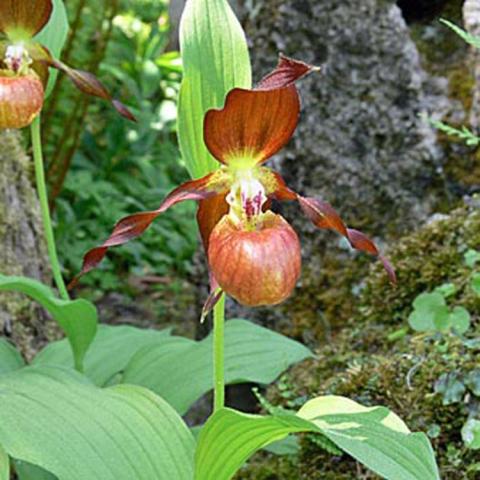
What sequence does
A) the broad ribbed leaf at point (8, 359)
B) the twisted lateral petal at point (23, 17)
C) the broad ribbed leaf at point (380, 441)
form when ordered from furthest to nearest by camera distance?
1. the broad ribbed leaf at point (8, 359)
2. the twisted lateral petal at point (23, 17)
3. the broad ribbed leaf at point (380, 441)

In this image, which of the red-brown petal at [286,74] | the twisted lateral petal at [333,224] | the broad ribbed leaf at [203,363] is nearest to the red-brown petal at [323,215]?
the twisted lateral petal at [333,224]

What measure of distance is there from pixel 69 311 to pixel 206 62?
0.66m

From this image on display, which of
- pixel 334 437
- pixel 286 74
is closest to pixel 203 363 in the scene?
pixel 334 437

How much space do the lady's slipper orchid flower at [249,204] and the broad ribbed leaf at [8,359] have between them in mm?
718

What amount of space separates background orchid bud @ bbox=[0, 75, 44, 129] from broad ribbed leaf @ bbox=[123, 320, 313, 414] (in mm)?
562

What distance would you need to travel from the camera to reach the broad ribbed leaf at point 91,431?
1277 millimetres

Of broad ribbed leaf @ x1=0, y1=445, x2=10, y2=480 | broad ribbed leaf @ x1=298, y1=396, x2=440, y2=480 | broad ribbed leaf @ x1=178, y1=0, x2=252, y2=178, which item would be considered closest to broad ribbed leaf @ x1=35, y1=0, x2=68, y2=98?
broad ribbed leaf @ x1=178, y1=0, x2=252, y2=178

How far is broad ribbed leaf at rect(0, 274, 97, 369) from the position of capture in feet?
5.55

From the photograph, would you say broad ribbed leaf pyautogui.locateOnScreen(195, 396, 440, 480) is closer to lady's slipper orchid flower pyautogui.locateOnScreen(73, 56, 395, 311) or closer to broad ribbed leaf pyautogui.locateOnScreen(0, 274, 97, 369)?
lady's slipper orchid flower pyautogui.locateOnScreen(73, 56, 395, 311)

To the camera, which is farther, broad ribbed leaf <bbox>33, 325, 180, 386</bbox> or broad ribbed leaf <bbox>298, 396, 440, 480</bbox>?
broad ribbed leaf <bbox>33, 325, 180, 386</bbox>

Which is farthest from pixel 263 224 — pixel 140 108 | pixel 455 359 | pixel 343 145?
pixel 140 108

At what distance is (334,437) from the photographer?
44.8 inches

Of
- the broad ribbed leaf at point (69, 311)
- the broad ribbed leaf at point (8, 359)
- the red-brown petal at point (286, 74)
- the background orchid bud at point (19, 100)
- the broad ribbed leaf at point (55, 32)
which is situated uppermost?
the red-brown petal at point (286, 74)

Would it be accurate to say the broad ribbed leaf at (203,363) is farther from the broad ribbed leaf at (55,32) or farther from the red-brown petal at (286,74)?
the red-brown petal at (286,74)
